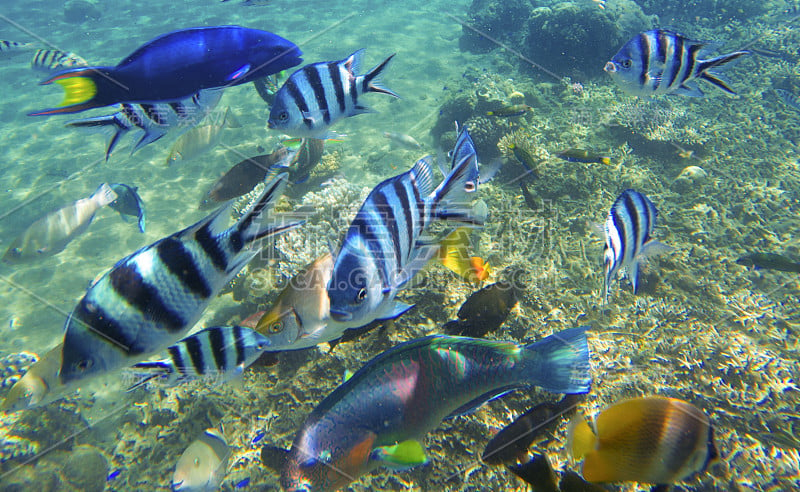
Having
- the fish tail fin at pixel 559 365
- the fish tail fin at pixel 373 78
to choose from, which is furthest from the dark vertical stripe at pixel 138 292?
the fish tail fin at pixel 373 78

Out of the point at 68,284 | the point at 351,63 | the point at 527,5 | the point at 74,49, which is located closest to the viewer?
the point at 351,63

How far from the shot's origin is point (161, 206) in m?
7.30

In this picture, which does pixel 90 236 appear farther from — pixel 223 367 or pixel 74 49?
pixel 74 49

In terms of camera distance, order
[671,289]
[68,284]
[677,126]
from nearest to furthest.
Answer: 1. [671,289]
2. [68,284]
3. [677,126]

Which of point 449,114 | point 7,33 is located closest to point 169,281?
point 449,114

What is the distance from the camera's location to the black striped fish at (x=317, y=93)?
2.55 m

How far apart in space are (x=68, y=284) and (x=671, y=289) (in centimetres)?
995

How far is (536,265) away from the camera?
4281 mm

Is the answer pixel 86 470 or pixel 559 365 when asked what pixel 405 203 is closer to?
pixel 559 365

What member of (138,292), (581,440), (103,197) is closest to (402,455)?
(581,440)

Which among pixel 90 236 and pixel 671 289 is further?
pixel 90 236

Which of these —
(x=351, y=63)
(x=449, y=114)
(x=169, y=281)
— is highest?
(x=351, y=63)

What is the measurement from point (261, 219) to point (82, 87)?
31.8 inches

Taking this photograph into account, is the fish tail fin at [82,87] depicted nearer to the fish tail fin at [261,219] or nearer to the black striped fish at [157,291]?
the black striped fish at [157,291]
